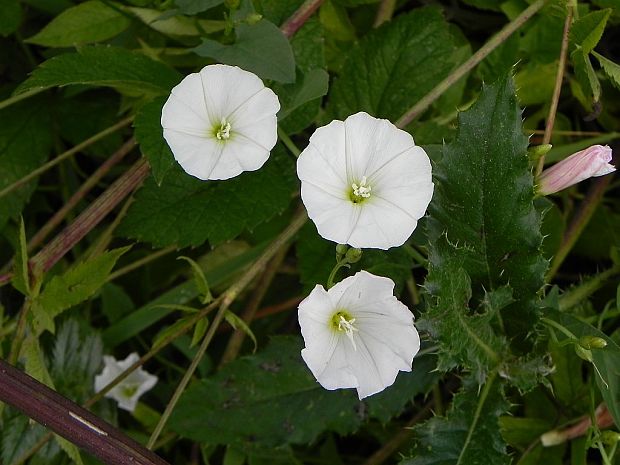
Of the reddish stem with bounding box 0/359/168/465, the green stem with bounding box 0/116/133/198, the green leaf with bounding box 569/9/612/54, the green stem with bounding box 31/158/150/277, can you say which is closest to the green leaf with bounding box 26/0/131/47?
the green stem with bounding box 0/116/133/198

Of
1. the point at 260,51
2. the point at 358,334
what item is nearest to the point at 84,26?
the point at 260,51

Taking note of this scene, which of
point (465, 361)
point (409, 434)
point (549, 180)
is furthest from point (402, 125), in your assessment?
point (409, 434)

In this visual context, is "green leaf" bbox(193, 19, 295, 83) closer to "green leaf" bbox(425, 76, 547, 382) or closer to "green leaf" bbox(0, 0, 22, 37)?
"green leaf" bbox(425, 76, 547, 382)

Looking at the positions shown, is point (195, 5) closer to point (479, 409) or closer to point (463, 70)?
point (463, 70)

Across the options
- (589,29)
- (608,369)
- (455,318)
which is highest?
(589,29)

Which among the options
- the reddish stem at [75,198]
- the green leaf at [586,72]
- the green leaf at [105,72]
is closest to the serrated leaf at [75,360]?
the reddish stem at [75,198]

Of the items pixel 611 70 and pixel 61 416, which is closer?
pixel 61 416

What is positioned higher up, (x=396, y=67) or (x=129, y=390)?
(x=396, y=67)
